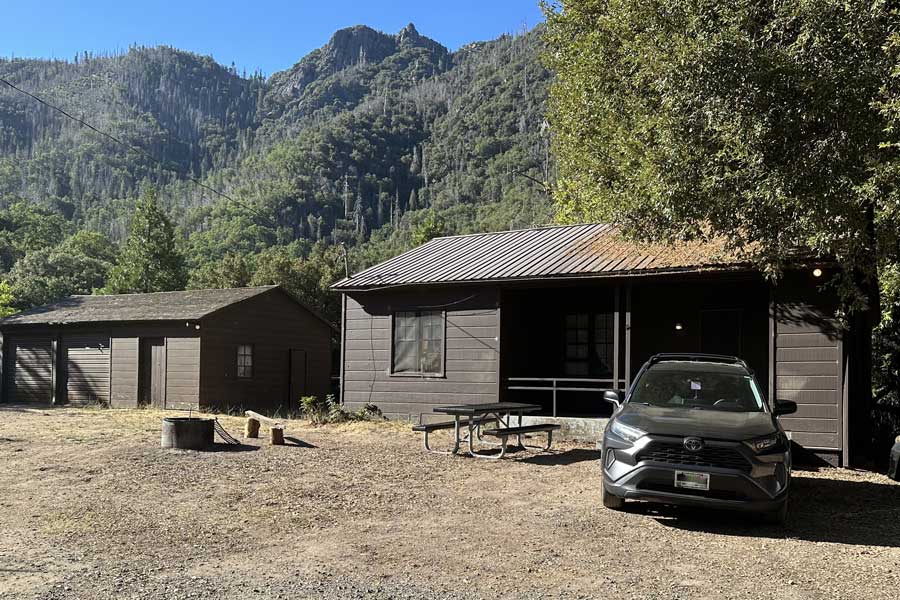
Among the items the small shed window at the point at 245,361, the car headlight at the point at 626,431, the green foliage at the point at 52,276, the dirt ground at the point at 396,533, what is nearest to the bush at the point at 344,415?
the dirt ground at the point at 396,533

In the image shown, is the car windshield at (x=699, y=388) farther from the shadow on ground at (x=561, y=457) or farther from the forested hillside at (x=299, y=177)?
the forested hillside at (x=299, y=177)

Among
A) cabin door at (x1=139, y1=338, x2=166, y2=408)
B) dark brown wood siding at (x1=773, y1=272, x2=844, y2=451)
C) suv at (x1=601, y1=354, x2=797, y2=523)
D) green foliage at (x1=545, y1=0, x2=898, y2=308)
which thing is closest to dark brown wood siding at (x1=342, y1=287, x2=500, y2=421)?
green foliage at (x1=545, y1=0, x2=898, y2=308)

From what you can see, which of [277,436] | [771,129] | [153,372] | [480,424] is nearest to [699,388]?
[771,129]

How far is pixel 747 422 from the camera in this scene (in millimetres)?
8203

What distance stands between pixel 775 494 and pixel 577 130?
42.2 feet

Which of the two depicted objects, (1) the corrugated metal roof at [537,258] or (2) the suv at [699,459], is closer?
(2) the suv at [699,459]

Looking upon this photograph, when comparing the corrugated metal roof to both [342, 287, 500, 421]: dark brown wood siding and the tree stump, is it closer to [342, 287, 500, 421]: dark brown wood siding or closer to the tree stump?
[342, 287, 500, 421]: dark brown wood siding

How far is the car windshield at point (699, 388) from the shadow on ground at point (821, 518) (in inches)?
46.8

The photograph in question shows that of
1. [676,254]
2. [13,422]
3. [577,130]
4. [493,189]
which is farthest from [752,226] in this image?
[493,189]

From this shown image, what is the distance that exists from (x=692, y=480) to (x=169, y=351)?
63.6 feet

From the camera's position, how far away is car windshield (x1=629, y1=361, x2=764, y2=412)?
29.7 ft

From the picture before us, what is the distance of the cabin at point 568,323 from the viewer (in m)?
13.0

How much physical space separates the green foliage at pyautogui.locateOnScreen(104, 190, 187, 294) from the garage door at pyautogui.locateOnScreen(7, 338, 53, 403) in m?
23.4

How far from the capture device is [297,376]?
27.5 meters
